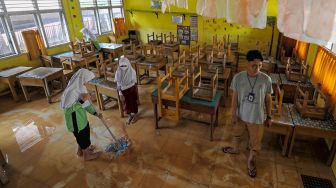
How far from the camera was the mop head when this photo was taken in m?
3.53

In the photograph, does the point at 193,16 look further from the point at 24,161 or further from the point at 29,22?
the point at 24,161

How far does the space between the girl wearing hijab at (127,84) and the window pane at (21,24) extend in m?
4.46

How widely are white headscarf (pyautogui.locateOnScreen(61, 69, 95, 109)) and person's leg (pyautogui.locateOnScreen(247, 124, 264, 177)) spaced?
245cm

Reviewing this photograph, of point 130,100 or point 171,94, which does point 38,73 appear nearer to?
point 130,100

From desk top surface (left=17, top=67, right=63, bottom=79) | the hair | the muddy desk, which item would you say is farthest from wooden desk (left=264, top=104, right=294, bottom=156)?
desk top surface (left=17, top=67, right=63, bottom=79)

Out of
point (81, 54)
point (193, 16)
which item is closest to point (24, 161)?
point (81, 54)

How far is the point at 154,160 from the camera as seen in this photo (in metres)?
3.30

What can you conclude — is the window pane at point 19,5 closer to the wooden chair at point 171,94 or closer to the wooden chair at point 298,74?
the wooden chair at point 171,94

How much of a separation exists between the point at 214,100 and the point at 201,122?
0.80 meters

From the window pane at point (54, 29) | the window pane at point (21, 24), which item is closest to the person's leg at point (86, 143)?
the window pane at point (21, 24)

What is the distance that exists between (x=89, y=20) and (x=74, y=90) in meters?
6.77

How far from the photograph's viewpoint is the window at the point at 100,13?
839 cm

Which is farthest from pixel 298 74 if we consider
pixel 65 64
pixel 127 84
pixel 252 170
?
pixel 65 64

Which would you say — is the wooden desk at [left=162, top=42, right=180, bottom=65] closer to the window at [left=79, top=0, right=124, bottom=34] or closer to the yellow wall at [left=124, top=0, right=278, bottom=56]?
the yellow wall at [left=124, top=0, right=278, bottom=56]
